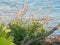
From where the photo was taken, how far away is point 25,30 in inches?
143

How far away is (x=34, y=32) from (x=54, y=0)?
6270 mm

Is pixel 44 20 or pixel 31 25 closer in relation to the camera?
pixel 31 25

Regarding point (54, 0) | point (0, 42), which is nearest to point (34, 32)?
point (0, 42)

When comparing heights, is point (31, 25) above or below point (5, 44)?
below

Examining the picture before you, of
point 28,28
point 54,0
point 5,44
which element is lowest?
point 54,0

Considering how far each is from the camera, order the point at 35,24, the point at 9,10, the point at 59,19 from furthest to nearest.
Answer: the point at 59,19 < the point at 9,10 < the point at 35,24

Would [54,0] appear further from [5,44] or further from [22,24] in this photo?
[5,44]

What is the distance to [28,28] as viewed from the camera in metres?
3.78

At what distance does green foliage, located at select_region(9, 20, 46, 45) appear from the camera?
3488mm

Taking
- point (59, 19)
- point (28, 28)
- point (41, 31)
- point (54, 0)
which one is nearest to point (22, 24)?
point (28, 28)

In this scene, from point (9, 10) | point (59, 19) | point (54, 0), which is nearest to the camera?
point (9, 10)

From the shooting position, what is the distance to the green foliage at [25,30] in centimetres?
349

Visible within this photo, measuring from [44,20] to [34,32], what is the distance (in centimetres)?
53

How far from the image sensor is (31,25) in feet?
12.6
